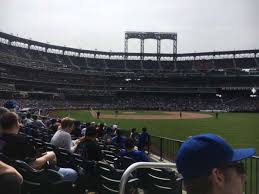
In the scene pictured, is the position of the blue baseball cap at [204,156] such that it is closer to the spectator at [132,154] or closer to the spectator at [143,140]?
the spectator at [132,154]

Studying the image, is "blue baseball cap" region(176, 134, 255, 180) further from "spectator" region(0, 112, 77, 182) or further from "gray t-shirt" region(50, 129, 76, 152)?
"gray t-shirt" region(50, 129, 76, 152)

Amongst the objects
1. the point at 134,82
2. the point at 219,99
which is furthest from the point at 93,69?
the point at 219,99

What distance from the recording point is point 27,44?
4577 inches

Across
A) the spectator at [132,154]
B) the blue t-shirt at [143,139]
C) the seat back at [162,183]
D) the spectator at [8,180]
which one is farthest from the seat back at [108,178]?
the blue t-shirt at [143,139]

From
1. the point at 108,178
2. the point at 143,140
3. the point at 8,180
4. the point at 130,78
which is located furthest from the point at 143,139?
the point at 130,78

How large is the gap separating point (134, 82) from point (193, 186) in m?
120

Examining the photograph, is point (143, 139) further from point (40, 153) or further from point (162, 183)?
point (162, 183)

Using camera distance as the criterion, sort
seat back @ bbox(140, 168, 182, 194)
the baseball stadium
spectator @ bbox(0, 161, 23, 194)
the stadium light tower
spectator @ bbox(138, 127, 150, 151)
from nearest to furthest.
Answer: spectator @ bbox(0, 161, 23, 194) < seat back @ bbox(140, 168, 182, 194) < spectator @ bbox(138, 127, 150, 151) < the baseball stadium < the stadium light tower

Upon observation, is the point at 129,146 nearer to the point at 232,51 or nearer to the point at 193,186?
the point at 193,186

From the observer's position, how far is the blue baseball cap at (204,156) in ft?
7.19

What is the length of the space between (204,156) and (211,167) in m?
0.07

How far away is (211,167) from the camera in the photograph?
2184mm

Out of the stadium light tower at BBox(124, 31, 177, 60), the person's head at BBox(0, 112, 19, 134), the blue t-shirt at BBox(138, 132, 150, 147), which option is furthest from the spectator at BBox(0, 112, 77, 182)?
the stadium light tower at BBox(124, 31, 177, 60)

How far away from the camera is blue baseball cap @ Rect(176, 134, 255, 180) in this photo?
2191 millimetres
